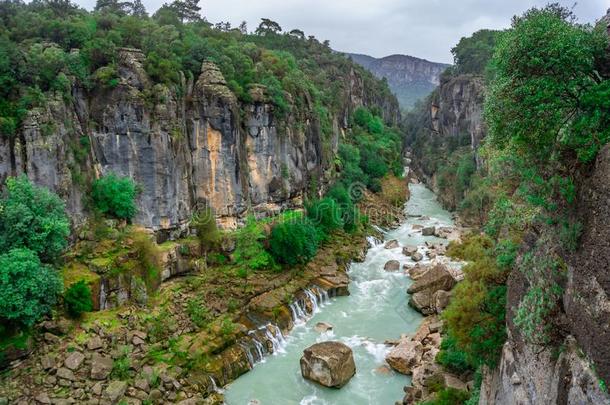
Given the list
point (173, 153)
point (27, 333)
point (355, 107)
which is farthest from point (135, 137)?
point (355, 107)

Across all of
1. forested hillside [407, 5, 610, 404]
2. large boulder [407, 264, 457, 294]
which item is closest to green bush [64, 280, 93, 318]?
forested hillside [407, 5, 610, 404]

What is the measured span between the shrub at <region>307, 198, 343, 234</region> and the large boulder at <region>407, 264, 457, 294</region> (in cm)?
983

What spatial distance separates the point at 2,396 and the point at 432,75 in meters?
200

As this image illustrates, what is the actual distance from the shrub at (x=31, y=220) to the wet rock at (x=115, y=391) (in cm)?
596

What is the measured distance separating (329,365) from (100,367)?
9231 millimetres

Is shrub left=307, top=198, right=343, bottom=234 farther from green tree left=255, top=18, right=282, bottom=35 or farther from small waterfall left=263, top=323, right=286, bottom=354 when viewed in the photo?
green tree left=255, top=18, right=282, bottom=35

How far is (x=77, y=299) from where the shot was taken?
1925 cm

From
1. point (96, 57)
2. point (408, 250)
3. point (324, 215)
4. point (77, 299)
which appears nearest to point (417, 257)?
point (408, 250)

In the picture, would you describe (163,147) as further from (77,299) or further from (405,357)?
(405,357)

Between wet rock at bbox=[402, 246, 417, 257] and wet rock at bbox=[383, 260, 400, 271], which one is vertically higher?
wet rock at bbox=[402, 246, 417, 257]

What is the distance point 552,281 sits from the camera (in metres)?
10.1

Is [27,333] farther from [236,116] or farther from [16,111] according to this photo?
[236,116]

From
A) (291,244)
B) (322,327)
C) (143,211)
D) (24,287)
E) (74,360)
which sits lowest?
(322,327)

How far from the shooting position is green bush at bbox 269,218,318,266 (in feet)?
95.9
